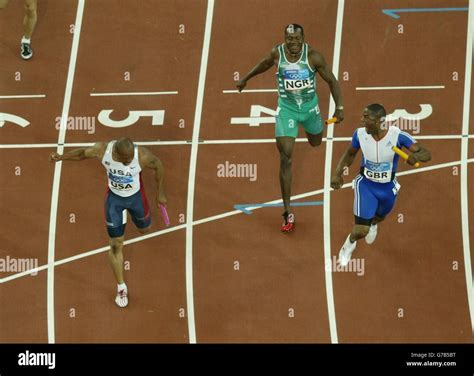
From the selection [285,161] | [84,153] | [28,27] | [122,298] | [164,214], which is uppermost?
[28,27]

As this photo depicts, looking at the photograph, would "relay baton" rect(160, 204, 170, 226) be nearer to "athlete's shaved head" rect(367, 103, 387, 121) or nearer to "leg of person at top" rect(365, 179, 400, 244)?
"leg of person at top" rect(365, 179, 400, 244)

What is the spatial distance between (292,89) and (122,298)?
3966mm

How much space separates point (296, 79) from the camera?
18969 mm

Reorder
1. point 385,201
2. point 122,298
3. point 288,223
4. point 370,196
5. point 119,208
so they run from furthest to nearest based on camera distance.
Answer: point 288,223
point 122,298
point 119,208
point 385,201
point 370,196

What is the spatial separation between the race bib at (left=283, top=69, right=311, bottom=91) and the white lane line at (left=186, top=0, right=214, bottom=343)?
2.04m

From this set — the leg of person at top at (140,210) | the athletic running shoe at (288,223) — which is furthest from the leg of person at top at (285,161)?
the leg of person at top at (140,210)

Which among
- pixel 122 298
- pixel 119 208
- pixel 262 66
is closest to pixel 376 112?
pixel 262 66

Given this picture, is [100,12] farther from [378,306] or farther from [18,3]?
[378,306]

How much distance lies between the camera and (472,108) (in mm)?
20297

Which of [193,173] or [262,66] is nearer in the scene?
[262,66]

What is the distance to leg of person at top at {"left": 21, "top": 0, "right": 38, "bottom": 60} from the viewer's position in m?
21.1

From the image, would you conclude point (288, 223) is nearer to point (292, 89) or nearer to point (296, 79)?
point (292, 89)

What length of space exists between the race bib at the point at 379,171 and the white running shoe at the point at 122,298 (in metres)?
4.00

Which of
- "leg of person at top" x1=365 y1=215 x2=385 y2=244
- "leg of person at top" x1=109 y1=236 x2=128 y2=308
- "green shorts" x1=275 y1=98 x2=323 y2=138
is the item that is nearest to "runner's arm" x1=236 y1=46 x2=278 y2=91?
"green shorts" x1=275 y1=98 x2=323 y2=138
